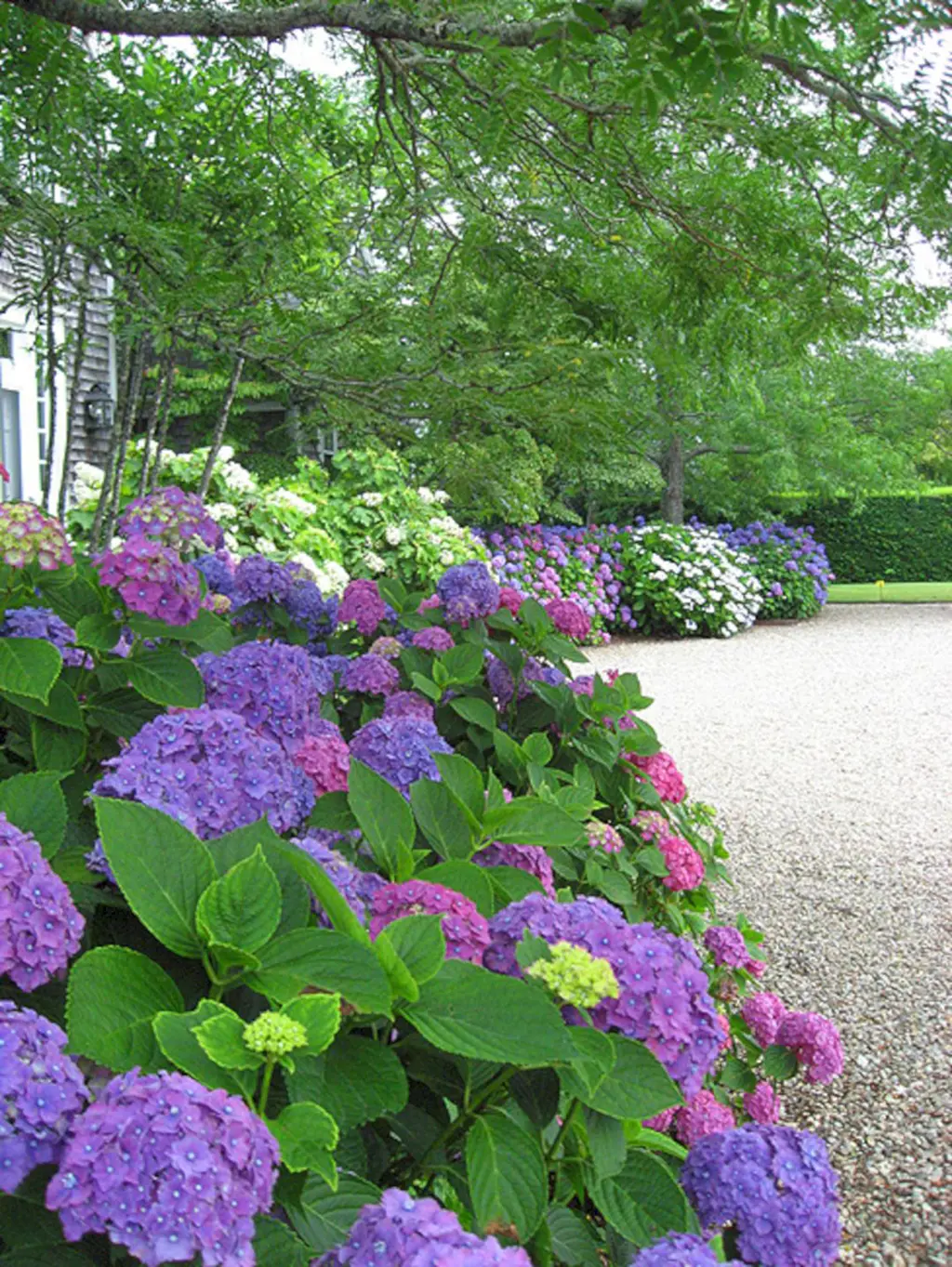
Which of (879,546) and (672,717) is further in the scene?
(879,546)

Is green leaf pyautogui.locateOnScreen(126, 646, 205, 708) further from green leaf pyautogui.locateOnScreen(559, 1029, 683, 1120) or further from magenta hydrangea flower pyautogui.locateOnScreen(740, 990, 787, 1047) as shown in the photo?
magenta hydrangea flower pyautogui.locateOnScreen(740, 990, 787, 1047)

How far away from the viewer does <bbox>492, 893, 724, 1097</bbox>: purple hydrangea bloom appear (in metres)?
1.05

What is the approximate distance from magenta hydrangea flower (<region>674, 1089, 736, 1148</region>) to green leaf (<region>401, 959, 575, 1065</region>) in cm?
110

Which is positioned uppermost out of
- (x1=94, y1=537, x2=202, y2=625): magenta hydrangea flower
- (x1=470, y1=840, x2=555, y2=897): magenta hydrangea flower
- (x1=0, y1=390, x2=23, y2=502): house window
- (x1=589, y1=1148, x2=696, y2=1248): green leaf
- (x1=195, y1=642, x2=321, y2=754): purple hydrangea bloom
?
(x1=0, y1=390, x2=23, y2=502): house window

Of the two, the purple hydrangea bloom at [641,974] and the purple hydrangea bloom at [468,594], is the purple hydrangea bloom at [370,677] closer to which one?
the purple hydrangea bloom at [468,594]

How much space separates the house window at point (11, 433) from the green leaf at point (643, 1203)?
8351mm

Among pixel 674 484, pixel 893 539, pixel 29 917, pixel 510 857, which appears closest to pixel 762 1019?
pixel 510 857

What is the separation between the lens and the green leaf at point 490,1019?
88cm

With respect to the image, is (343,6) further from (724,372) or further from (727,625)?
(727,625)

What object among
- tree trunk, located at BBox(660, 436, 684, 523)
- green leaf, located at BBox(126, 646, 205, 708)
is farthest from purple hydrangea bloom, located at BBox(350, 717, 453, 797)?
tree trunk, located at BBox(660, 436, 684, 523)

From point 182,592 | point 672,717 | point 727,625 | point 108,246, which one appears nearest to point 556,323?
point 108,246

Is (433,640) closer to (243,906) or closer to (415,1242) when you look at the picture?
(243,906)

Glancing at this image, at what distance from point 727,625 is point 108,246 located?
29.5 ft

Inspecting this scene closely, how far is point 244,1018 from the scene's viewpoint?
0.98 meters
